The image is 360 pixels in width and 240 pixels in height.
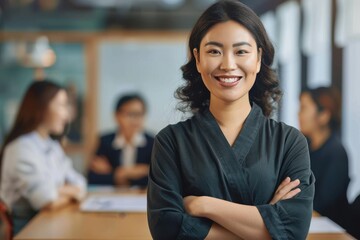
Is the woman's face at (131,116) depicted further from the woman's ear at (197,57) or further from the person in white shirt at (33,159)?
the woman's ear at (197,57)

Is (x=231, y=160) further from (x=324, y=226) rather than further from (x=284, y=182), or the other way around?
(x=324, y=226)

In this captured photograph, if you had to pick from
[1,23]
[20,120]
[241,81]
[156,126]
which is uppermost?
[1,23]

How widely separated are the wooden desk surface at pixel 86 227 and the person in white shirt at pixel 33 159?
0.11 meters

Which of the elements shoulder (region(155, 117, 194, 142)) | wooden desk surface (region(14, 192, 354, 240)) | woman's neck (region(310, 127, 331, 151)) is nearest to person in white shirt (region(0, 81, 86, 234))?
wooden desk surface (region(14, 192, 354, 240))

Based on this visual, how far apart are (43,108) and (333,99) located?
1140 millimetres

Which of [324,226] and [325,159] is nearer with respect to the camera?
[324,226]

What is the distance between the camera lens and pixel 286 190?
930mm

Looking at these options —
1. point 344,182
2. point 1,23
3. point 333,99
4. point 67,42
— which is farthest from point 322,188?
point 1,23

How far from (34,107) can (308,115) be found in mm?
1072

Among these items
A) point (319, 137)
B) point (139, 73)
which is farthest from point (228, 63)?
point (139, 73)

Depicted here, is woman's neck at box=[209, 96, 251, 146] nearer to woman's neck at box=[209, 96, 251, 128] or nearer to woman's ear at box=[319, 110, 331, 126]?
woman's neck at box=[209, 96, 251, 128]

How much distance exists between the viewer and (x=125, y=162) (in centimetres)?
316

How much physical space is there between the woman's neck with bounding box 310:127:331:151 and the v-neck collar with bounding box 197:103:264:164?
73 cm

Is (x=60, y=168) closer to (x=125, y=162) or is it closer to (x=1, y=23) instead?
(x=125, y=162)
